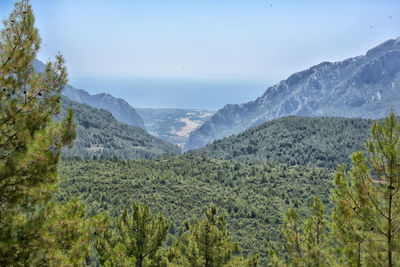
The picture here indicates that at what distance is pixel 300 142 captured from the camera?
116m

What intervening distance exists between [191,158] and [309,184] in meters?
28.4

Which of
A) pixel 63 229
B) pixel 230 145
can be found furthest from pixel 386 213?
pixel 230 145

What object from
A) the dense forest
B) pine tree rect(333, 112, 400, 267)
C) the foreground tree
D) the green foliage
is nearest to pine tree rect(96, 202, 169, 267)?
the dense forest

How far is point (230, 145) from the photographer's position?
13400 cm

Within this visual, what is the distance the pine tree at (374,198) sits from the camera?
5473mm

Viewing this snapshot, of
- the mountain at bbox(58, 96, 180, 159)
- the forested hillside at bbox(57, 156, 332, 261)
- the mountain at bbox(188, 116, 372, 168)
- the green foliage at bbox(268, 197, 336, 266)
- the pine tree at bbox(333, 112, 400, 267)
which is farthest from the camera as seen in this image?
the mountain at bbox(58, 96, 180, 159)

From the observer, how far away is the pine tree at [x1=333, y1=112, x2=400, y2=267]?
5.47 m

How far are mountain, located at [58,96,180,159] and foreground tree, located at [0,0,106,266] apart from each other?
129 metres

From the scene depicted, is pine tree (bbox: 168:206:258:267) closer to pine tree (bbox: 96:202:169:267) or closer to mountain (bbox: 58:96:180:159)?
pine tree (bbox: 96:202:169:267)

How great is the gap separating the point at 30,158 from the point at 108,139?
545 ft

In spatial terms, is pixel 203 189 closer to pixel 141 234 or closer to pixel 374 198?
pixel 141 234

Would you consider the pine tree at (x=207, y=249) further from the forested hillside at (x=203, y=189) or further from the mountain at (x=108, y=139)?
the mountain at (x=108, y=139)

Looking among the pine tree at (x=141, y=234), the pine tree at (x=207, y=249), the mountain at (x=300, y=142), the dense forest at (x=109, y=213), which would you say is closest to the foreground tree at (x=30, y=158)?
the dense forest at (x=109, y=213)

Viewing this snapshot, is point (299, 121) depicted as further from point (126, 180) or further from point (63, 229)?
point (63, 229)
